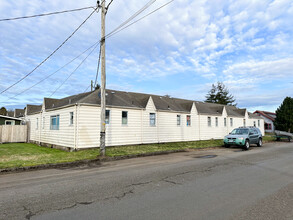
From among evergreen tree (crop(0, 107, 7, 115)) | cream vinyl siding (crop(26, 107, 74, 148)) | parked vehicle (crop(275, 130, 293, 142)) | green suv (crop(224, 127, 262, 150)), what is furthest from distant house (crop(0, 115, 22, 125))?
parked vehicle (crop(275, 130, 293, 142))

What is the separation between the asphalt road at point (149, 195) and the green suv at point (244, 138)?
974 centimetres

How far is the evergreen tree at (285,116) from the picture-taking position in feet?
137

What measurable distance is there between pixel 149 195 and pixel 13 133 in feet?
79.6

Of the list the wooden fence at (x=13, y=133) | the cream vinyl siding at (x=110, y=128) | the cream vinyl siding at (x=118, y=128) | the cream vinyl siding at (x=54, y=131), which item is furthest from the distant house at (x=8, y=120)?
the cream vinyl siding at (x=110, y=128)

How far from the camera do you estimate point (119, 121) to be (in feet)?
58.7

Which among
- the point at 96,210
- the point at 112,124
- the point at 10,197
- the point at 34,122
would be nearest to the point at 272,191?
the point at 96,210

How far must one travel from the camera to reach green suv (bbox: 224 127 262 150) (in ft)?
56.7

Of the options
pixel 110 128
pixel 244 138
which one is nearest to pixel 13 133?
pixel 110 128

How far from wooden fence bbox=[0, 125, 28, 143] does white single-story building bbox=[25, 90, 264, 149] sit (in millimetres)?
1254

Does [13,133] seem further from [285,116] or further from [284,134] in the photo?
[285,116]

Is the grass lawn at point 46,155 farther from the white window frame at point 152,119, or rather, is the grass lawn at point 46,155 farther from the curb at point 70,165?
the white window frame at point 152,119

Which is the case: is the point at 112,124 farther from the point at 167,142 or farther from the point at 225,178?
the point at 225,178

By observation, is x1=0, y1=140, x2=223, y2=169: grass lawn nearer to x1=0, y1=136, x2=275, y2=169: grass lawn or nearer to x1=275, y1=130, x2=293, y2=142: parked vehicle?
x1=0, y1=136, x2=275, y2=169: grass lawn

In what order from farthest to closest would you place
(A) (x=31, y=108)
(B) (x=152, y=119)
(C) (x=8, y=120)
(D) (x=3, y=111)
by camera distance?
(D) (x=3, y=111) < (C) (x=8, y=120) < (A) (x=31, y=108) < (B) (x=152, y=119)
